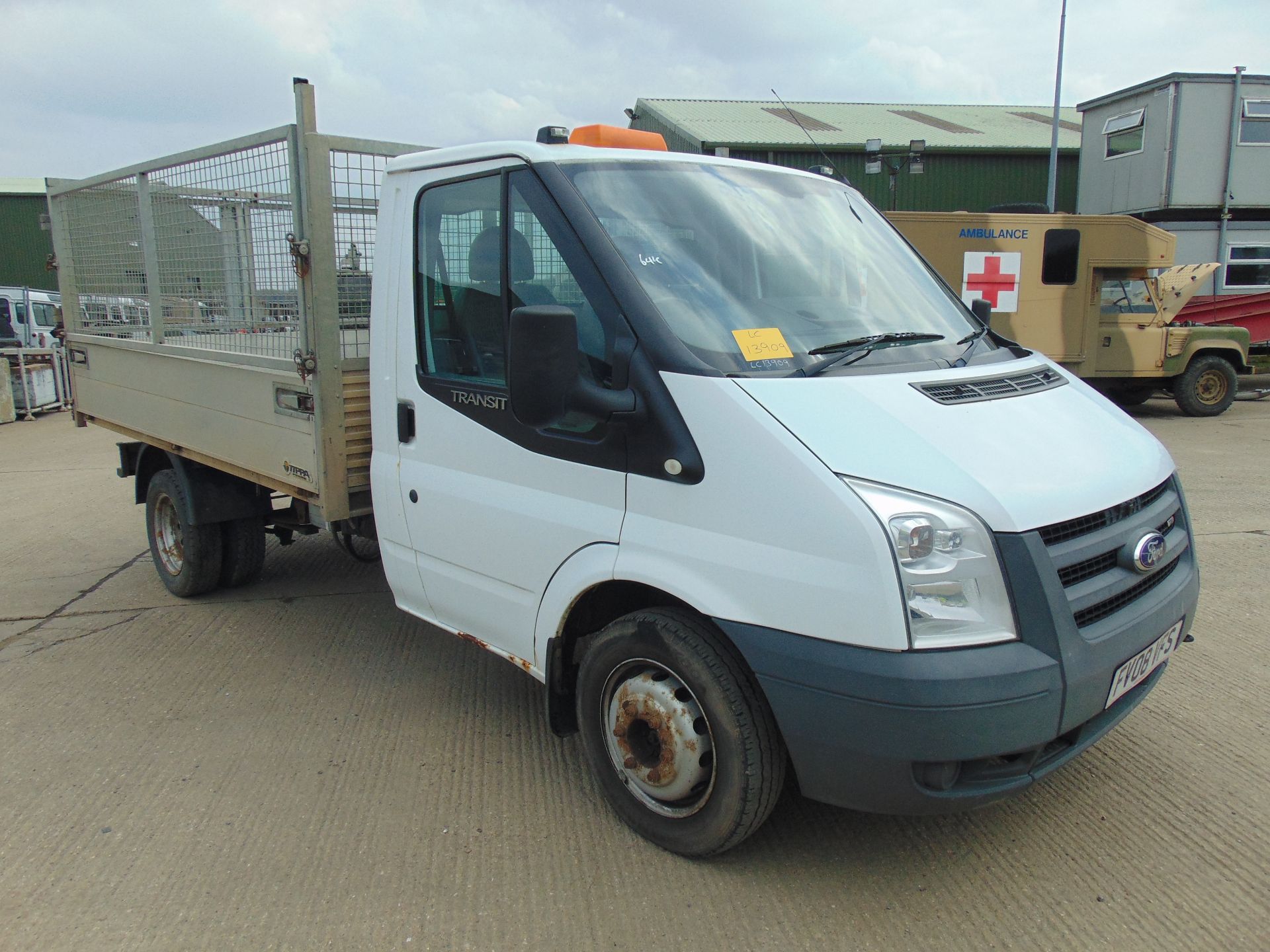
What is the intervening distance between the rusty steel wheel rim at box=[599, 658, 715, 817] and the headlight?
0.73 metres

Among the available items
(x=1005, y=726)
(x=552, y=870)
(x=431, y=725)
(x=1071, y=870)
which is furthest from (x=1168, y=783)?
(x=431, y=725)

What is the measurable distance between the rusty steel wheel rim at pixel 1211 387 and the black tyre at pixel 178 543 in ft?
43.5

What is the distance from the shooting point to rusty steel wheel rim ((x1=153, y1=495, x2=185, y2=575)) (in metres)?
5.50

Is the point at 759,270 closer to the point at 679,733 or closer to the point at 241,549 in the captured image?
the point at 679,733

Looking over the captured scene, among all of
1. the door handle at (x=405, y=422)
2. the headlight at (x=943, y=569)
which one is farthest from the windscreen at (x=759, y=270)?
the door handle at (x=405, y=422)

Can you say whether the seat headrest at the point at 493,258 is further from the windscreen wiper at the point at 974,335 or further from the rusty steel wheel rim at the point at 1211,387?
the rusty steel wheel rim at the point at 1211,387

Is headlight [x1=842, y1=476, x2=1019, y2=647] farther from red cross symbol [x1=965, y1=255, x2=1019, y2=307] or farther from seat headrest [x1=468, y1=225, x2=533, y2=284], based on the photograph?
red cross symbol [x1=965, y1=255, x2=1019, y2=307]

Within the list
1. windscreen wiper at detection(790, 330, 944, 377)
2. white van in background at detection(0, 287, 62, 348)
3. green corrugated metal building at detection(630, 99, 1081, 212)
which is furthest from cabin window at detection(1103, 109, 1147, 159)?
white van in background at detection(0, 287, 62, 348)

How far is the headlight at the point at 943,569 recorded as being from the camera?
7.41 feet

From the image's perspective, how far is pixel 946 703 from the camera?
2238 millimetres

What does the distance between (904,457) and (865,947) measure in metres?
1.33

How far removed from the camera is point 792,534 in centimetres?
237

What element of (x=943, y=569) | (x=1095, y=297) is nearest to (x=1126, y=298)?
(x=1095, y=297)

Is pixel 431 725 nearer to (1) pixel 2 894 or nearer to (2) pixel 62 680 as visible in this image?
(1) pixel 2 894
